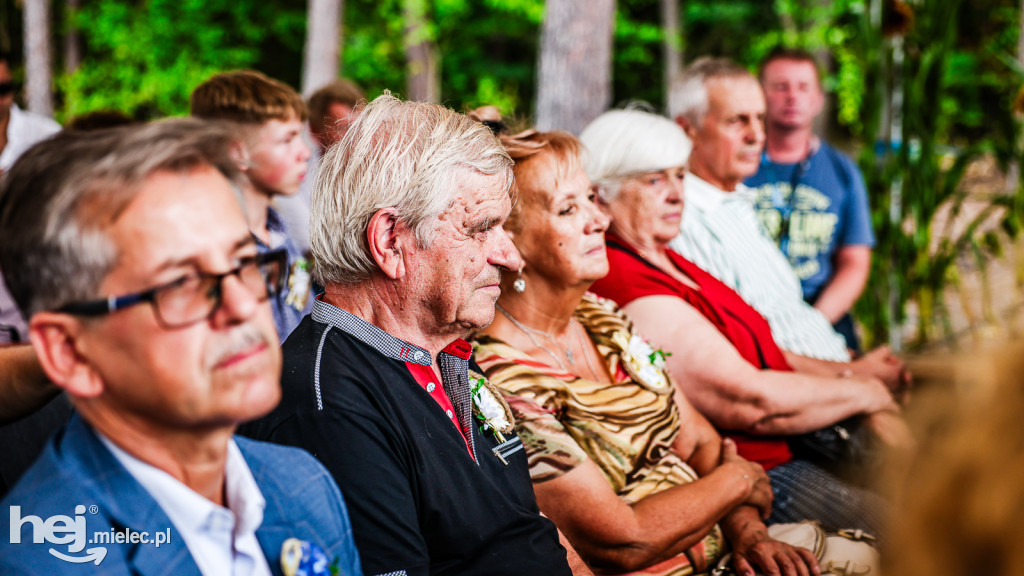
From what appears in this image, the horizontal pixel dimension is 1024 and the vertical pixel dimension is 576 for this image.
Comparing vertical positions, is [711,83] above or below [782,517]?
above

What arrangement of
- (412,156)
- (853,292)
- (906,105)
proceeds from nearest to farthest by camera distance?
1. (412,156)
2. (853,292)
3. (906,105)

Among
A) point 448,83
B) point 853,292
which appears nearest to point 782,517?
point 853,292

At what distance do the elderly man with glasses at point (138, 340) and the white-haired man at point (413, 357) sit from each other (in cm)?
31

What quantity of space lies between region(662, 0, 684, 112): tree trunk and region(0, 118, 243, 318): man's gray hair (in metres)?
13.5

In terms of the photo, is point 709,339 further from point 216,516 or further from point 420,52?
point 420,52

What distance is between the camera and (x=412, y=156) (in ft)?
5.34

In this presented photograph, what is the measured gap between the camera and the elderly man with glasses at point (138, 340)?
991mm

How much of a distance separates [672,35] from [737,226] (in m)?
11.7

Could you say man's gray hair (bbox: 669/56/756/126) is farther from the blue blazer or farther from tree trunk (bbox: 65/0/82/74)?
tree trunk (bbox: 65/0/82/74)

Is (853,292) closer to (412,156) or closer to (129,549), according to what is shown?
(412,156)

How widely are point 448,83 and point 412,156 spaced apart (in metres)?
14.2

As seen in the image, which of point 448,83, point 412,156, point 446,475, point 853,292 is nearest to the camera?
point 446,475

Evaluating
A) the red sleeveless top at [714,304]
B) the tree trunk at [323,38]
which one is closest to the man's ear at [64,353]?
the red sleeveless top at [714,304]

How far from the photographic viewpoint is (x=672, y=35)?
14.1 metres
